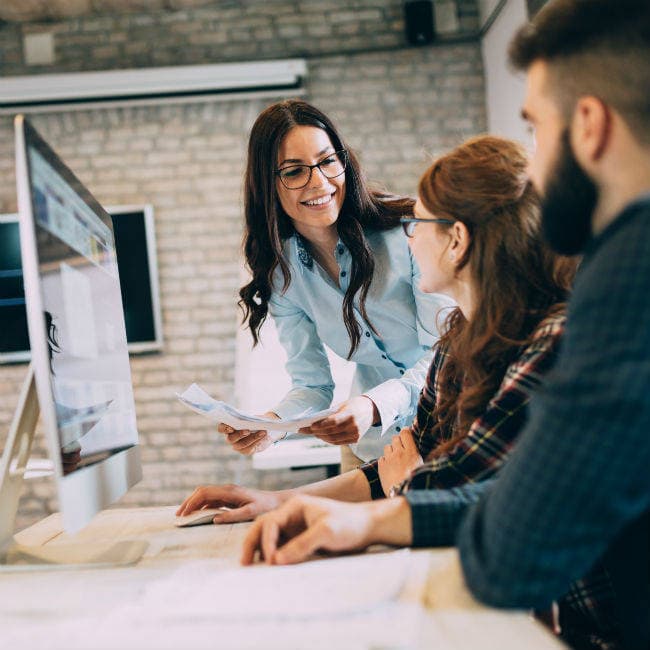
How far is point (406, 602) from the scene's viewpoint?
2.26 feet

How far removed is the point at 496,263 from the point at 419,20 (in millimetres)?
3458

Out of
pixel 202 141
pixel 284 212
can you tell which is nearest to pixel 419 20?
pixel 202 141

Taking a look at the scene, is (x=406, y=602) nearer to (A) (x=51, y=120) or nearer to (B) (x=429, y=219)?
(B) (x=429, y=219)

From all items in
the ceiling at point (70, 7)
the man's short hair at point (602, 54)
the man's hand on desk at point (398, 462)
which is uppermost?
the ceiling at point (70, 7)

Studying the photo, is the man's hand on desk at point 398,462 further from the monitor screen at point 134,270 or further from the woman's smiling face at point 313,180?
the monitor screen at point 134,270

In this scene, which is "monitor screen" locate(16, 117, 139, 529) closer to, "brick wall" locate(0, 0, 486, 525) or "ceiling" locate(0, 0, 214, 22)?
"brick wall" locate(0, 0, 486, 525)

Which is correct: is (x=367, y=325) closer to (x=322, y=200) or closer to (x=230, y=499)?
(x=322, y=200)

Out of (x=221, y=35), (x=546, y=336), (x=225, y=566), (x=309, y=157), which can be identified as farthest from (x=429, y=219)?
(x=221, y=35)

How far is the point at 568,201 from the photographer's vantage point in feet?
2.46

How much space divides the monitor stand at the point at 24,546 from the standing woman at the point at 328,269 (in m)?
0.63

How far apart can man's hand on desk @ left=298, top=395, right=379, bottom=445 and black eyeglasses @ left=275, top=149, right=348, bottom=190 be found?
62 cm

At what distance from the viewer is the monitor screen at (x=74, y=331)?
893 mm

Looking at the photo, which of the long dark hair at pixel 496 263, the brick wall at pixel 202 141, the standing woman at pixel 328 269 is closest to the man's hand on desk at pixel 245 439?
the standing woman at pixel 328 269

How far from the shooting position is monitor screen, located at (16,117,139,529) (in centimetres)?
89
